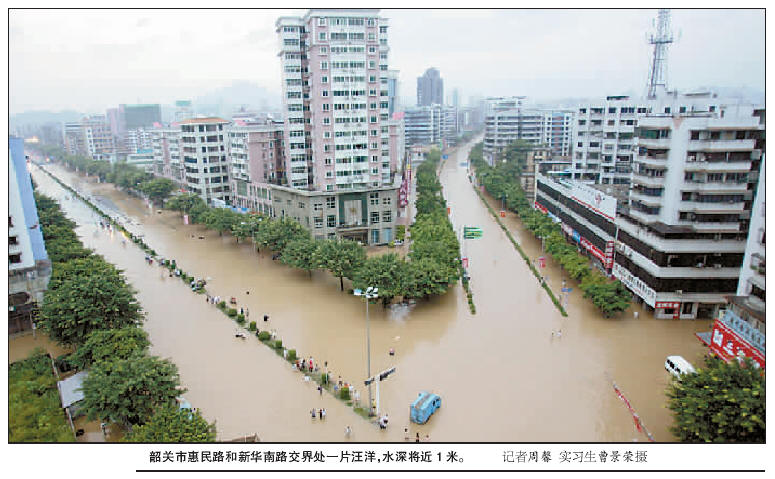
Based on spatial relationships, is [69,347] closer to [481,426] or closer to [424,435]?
[424,435]

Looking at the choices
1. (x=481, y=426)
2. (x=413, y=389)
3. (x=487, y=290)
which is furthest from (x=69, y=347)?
(x=487, y=290)

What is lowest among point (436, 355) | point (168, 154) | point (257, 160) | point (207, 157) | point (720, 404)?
point (436, 355)

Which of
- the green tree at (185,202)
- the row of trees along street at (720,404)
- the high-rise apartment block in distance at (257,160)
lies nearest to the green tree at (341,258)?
the row of trees along street at (720,404)

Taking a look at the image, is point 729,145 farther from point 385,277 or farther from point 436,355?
point 385,277

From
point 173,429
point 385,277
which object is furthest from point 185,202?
point 173,429

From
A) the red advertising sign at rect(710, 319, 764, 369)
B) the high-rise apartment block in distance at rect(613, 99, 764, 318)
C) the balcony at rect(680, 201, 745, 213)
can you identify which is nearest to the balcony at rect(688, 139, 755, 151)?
the high-rise apartment block in distance at rect(613, 99, 764, 318)

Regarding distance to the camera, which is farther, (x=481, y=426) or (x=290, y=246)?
(x=290, y=246)

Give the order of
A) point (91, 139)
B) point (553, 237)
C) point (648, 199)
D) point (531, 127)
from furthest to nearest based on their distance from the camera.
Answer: point (91, 139), point (531, 127), point (553, 237), point (648, 199)
